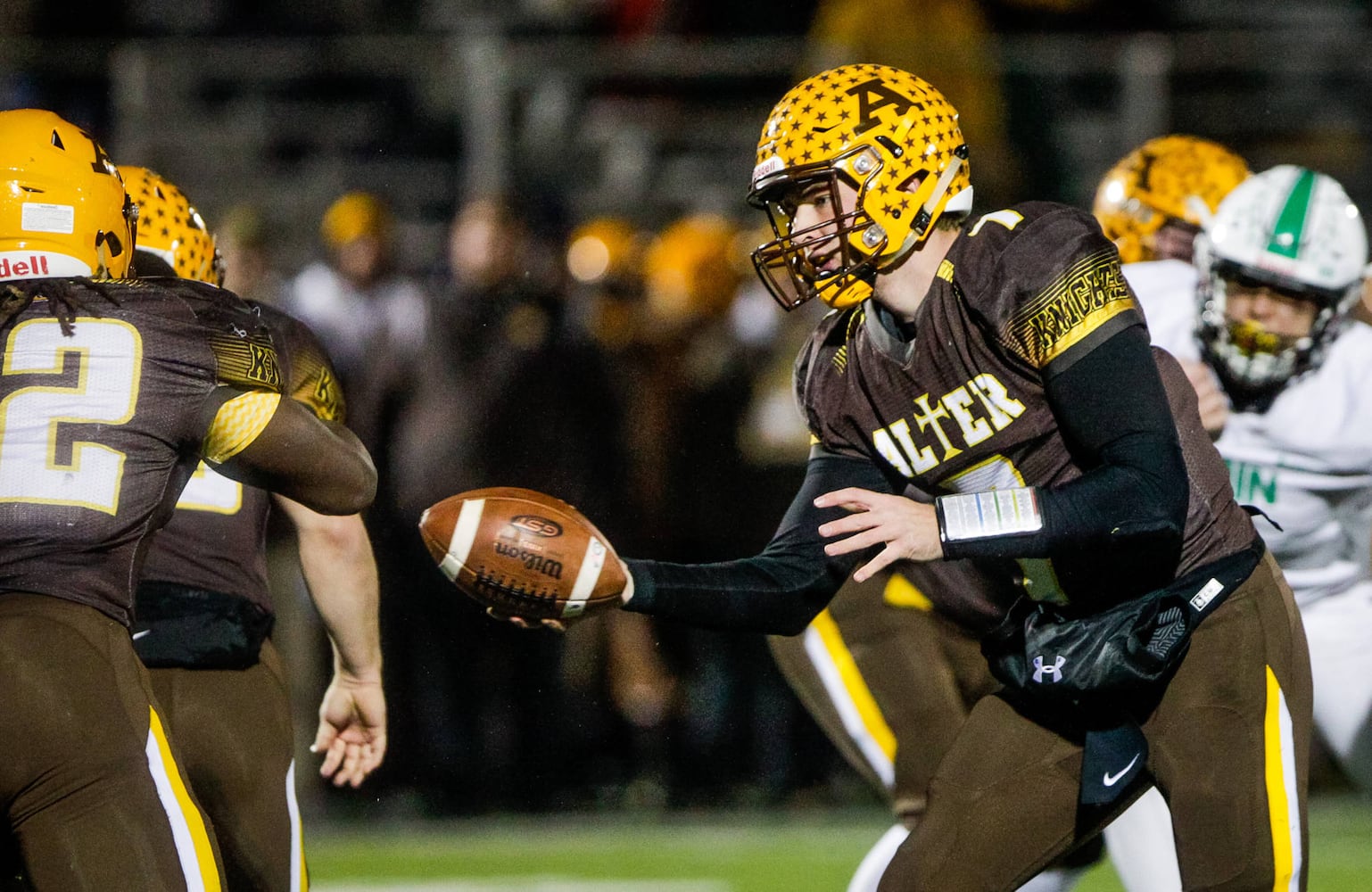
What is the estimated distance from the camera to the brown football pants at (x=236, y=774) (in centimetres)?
347

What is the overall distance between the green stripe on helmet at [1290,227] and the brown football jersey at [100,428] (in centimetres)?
235

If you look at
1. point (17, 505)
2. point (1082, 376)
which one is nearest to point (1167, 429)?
point (1082, 376)

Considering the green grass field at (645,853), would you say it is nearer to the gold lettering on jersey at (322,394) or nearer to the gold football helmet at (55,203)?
the gold lettering on jersey at (322,394)

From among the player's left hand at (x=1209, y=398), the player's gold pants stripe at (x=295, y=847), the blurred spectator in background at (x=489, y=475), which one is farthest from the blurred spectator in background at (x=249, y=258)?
the player's left hand at (x=1209, y=398)

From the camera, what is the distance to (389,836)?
6465mm

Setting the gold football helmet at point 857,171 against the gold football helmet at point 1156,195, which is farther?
the gold football helmet at point 1156,195

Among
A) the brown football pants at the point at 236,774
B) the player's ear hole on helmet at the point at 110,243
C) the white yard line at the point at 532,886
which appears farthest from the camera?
the white yard line at the point at 532,886

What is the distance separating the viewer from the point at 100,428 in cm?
280

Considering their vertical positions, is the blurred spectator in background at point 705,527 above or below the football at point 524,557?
below

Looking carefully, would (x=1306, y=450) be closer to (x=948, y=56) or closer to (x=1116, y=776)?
(x=1116, y=776)

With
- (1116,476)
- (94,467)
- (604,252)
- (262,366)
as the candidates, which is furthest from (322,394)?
(604,252)

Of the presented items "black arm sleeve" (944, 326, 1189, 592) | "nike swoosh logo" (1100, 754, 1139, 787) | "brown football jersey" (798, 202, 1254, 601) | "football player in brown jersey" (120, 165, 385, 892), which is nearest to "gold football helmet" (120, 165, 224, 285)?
"football player in brown jersey" (120, 165, 385, 892)

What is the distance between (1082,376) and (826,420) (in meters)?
0.54

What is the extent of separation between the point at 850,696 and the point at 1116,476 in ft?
5.04
